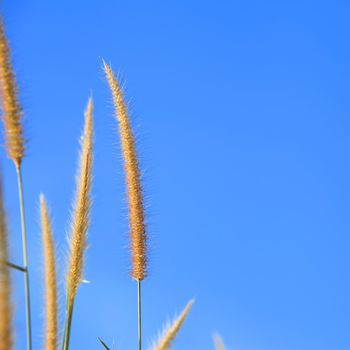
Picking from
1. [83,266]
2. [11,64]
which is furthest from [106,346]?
[11,64]

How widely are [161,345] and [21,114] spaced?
1108 mm

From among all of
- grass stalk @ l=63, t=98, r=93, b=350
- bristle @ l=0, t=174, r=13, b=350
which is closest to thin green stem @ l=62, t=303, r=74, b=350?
grass stalk @ l=63, t=98, r=93, b=350

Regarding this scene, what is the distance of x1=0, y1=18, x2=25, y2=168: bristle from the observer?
9.14ft

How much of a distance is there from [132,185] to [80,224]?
2.21ft

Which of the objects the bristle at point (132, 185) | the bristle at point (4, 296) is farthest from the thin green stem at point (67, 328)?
the bristle at point (4, 296)

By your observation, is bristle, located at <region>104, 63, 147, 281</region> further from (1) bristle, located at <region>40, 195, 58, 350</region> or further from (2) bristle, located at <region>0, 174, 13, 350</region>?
(2) bristle, located at <region>0, 174, 13, 350</region>

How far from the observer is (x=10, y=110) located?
2.84m

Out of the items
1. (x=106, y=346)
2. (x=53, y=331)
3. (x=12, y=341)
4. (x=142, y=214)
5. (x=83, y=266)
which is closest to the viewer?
(x=12, y=341)

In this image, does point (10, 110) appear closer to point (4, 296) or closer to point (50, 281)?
point (50, 281)

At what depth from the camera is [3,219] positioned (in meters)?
1.49

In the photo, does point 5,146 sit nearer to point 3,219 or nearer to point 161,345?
point 161,345

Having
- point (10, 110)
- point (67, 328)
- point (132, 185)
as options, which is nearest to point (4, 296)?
point (67, 328)

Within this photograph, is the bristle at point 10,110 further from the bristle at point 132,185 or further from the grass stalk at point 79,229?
the bristle at point 132,185

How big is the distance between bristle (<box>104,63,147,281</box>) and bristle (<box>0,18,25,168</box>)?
26.3 inches
